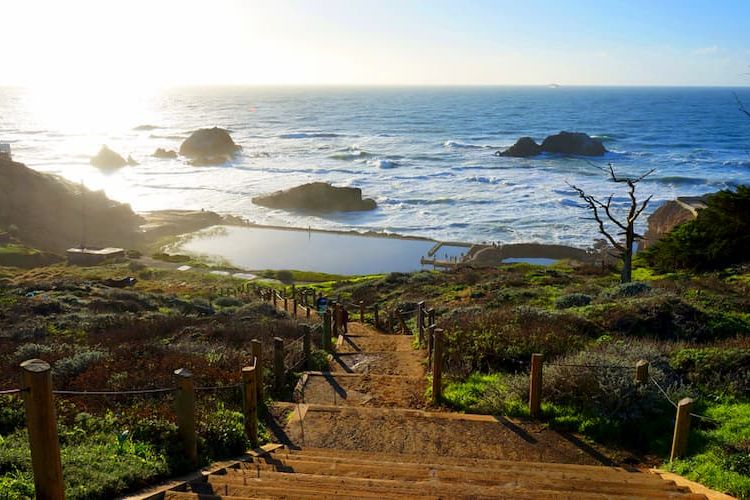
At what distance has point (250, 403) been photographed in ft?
25.9

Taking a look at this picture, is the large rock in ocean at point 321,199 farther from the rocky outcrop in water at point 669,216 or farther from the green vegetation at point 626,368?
the green vegetation at point 626,368

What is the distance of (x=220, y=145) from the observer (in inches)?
4008

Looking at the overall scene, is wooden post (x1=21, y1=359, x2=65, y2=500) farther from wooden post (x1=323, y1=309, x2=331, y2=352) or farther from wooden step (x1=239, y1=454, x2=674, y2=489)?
wooden post (x1=323, y1=309, x2=331, y2=352)

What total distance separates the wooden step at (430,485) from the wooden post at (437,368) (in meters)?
3.62

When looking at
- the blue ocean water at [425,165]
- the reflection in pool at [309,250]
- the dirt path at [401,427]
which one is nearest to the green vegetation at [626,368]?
the dirt path at [401,427]

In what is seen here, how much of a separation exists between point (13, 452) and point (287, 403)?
4387 millimetres

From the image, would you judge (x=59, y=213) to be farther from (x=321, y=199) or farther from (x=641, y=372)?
(x=641, y=372)

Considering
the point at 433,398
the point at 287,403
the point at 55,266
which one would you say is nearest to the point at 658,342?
the point at 433,398

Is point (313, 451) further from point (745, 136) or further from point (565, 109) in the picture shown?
point (565, 109)

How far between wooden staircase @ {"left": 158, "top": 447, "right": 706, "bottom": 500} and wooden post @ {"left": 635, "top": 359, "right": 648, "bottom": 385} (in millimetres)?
1872

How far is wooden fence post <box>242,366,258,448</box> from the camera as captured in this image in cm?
787

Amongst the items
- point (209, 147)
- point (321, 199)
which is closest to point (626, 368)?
point (321, 199)

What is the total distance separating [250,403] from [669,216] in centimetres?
3936

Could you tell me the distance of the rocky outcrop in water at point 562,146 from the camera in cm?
9494
